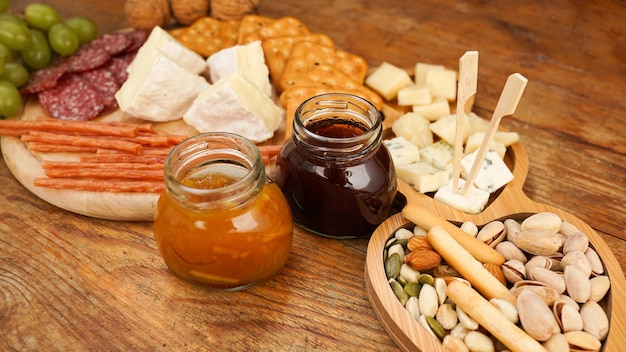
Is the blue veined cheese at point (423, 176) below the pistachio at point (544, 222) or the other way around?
below

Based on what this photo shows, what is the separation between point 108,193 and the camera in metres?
1.45

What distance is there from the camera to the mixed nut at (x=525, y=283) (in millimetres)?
1096

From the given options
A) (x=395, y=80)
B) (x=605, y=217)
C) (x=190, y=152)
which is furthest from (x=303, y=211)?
(x=605, y=217)

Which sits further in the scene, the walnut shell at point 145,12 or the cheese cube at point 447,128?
the walnut shell at point 145,12

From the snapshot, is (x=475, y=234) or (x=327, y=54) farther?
(x=327, y=54)

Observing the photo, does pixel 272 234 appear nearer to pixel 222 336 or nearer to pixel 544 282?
pixel 222 336

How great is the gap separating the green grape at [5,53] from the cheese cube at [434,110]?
4.03 ft

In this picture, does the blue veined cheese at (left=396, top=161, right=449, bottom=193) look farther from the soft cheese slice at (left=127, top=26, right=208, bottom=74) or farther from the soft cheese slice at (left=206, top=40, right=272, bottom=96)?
the soft cheese slice at (left=127, top=26, right=208, bottom=74)

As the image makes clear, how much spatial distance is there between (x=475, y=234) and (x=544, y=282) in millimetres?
206

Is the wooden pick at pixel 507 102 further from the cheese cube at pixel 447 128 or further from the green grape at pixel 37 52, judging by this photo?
the green grape at pixel 37 52

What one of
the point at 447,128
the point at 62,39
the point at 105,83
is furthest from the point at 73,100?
the point at 447,128

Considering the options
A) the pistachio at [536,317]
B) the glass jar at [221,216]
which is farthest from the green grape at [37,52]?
the pistachio at [536,317]

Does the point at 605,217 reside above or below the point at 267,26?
below

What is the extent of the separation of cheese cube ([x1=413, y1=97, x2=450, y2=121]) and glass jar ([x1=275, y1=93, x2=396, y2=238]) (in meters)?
0.41
